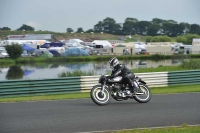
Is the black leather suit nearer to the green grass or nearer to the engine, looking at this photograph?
the engine

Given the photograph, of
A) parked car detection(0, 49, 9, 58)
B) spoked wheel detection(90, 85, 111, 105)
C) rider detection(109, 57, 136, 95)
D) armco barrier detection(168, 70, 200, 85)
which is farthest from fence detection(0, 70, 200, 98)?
parked car detection(0, 49, 9, 58)

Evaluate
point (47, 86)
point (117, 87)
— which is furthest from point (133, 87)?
point (47, 86)

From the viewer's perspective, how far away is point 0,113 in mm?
10922

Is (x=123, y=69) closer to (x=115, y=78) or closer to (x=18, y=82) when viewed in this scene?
(x=115, y=78)

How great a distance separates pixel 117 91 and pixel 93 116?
8.82 ft

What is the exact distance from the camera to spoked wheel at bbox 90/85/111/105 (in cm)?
1219

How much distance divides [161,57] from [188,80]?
3510 cm

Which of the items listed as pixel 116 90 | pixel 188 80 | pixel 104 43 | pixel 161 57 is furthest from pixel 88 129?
pixel 104 43

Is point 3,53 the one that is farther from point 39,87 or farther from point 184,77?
point 184,77

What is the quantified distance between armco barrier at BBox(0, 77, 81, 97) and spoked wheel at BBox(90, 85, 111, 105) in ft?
16.1

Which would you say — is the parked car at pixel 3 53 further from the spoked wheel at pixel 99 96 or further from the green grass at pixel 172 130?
the green grass at pixel 172 130

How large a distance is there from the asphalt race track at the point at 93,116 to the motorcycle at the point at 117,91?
0.78 feet

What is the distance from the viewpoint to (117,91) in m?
12.6

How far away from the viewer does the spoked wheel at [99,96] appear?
12.2 m
